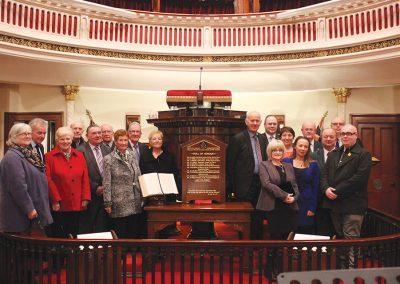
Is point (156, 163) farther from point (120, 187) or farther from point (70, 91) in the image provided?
point (70, 91)

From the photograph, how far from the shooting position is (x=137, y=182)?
3.81 metres

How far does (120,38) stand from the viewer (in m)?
8.22

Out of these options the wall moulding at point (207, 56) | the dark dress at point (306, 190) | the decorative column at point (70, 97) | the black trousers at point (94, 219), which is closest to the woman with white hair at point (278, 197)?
the dark dress at point (306, 190)

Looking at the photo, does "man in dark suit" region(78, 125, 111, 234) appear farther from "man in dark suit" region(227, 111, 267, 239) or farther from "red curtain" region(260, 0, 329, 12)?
"red curtain" region(260, 0, 329, 12)

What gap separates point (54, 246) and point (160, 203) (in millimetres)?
1193

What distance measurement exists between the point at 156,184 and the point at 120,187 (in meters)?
0.33

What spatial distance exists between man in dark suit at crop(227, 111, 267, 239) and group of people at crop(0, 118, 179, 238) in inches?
23.9

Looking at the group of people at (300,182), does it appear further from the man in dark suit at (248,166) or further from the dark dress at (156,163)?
the dark dress at (156,163)

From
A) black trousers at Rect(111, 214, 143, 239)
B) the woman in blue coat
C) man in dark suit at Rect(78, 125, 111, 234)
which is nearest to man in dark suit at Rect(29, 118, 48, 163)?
man in dark suit at Rect(78, 125, 111, 234)

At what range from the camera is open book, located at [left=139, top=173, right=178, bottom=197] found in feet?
11.8

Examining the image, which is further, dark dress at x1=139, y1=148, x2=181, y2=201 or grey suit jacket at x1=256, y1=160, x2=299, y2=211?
dark dress at x1=139, y1=148, x2=181, y2=201

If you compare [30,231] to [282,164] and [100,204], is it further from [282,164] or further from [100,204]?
[282,164]

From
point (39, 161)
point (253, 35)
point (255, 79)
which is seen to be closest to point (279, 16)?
point (253, 35)

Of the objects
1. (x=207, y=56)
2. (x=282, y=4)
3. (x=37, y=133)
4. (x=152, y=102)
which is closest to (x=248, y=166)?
(x=37, y=133)
